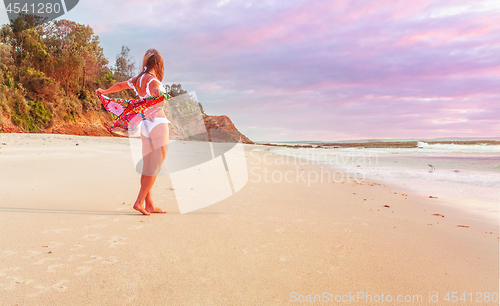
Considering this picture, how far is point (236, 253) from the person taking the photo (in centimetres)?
205

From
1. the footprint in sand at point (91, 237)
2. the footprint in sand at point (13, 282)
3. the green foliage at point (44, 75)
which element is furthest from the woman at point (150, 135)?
the green foliage at point (44, 75)

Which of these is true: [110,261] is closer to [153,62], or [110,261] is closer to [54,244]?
[54,244]

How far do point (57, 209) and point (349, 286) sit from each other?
9.79 ft

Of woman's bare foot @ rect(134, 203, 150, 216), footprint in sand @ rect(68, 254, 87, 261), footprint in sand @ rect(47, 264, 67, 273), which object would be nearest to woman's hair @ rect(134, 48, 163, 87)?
woman's bare foot @ rect(134, 203, 150, 216)

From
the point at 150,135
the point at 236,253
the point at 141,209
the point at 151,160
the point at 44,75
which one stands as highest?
the point at 44,75

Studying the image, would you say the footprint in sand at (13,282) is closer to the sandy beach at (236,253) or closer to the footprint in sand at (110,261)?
the sandy beach at (236,253)

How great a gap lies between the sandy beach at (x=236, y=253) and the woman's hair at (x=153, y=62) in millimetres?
1614

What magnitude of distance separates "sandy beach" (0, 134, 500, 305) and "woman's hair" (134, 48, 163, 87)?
5.30 ft

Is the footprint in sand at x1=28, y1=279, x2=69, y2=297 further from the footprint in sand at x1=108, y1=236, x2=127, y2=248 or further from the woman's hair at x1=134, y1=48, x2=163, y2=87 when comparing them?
the woman's hair at x1=134, y1=48, x2=163, y2=87

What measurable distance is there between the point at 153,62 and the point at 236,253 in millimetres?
2292

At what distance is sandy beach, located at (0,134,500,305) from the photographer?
1.52m

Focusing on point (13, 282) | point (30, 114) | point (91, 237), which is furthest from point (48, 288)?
point (30, 114)

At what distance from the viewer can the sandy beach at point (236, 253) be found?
1.52m

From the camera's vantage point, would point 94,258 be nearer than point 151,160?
Yes
